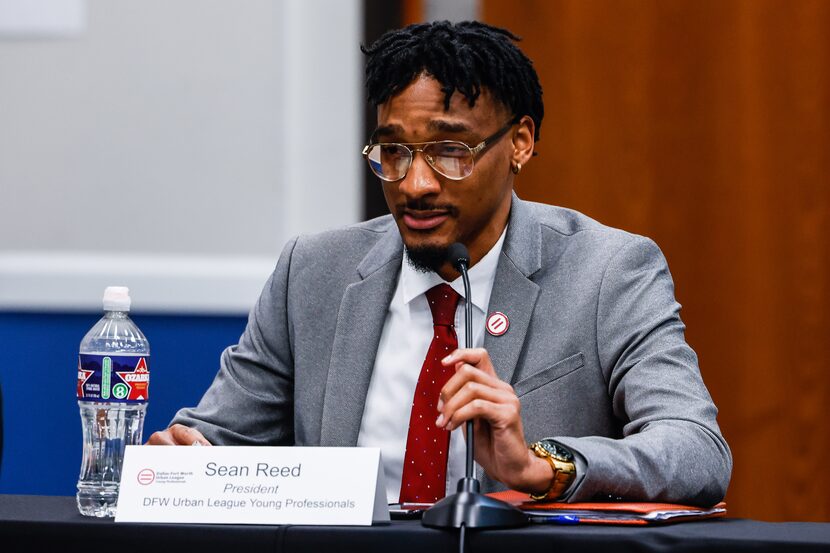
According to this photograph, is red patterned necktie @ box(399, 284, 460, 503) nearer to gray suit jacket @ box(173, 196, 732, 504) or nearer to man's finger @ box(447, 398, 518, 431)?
gray suit jacket @ box(173, 196, 732, 504)

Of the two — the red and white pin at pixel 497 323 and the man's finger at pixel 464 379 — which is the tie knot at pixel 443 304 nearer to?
the red and white pin at pixel 497 323

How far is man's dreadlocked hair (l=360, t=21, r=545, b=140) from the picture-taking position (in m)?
1.90

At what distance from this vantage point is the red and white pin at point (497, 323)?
6.24 ft

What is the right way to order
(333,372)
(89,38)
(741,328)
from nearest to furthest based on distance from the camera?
1. (333,372)
2. (741,328)
3. (89,38)

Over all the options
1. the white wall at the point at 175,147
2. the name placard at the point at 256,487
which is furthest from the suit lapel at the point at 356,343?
the white wall at the point at 175,147

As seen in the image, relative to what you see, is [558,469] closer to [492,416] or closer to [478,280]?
[492,416]

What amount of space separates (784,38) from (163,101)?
1.62m

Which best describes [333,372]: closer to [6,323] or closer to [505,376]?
[505,376]

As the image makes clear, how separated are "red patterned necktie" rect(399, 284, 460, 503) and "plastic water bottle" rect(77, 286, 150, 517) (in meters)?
0.43

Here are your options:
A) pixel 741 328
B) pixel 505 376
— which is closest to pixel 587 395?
pixel 505 376

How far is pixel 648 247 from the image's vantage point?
198 centimetres

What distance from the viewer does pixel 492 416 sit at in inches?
56.9

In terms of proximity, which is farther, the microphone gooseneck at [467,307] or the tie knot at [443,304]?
the tie knot at [443,304]

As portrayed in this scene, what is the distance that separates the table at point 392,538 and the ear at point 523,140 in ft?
2.69
